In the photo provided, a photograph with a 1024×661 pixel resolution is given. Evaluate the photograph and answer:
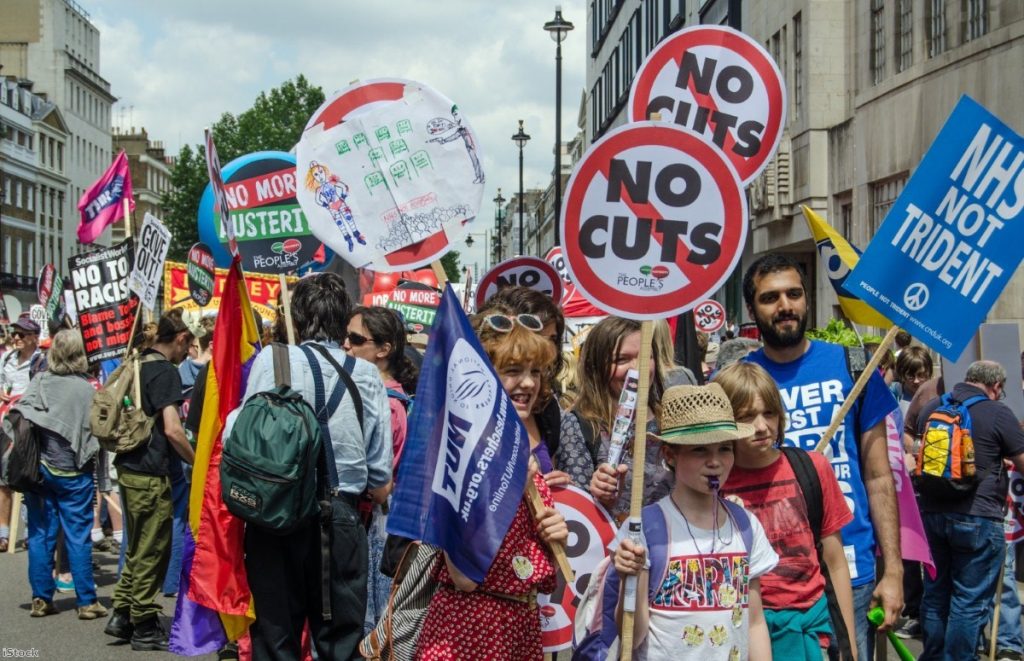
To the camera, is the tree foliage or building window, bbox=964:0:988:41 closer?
building window, bbox=964:0:988:41

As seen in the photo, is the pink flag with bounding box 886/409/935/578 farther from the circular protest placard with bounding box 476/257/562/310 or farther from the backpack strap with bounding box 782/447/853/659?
the circular protest placard with bounding box 476/257/562/310

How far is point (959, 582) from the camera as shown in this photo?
7.86 metres

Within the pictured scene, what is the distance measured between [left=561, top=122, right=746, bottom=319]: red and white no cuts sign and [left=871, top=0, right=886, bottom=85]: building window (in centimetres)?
1795

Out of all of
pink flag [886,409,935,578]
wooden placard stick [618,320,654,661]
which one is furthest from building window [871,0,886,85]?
wooden placard stick [618,320,654,661]

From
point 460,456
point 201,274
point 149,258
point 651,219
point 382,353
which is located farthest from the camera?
point 201,274

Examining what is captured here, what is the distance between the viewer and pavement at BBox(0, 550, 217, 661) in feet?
26.8

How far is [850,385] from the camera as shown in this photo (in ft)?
16.4

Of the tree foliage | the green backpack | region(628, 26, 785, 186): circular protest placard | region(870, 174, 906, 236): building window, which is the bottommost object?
the green backpack

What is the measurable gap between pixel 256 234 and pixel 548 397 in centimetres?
456

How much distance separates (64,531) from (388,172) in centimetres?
491

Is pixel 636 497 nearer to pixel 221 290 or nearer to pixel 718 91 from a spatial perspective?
pixel 718 91

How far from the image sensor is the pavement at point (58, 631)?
8180mm

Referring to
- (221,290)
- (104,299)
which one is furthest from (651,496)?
(221,290)

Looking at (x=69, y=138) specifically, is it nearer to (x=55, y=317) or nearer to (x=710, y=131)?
(x=55, y=317)
